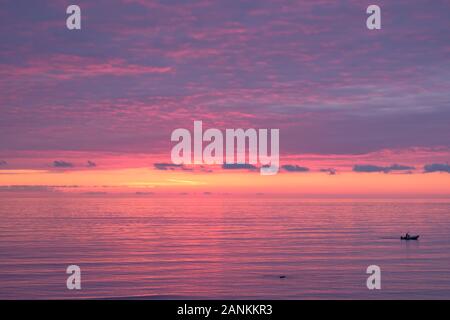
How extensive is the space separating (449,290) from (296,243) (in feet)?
140

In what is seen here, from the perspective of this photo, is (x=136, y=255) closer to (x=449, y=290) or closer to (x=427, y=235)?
(x=449, y=290)

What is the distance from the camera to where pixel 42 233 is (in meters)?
114

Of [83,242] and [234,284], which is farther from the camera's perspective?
[83,242]

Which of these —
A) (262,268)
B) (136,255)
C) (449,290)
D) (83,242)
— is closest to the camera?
(449,290)
